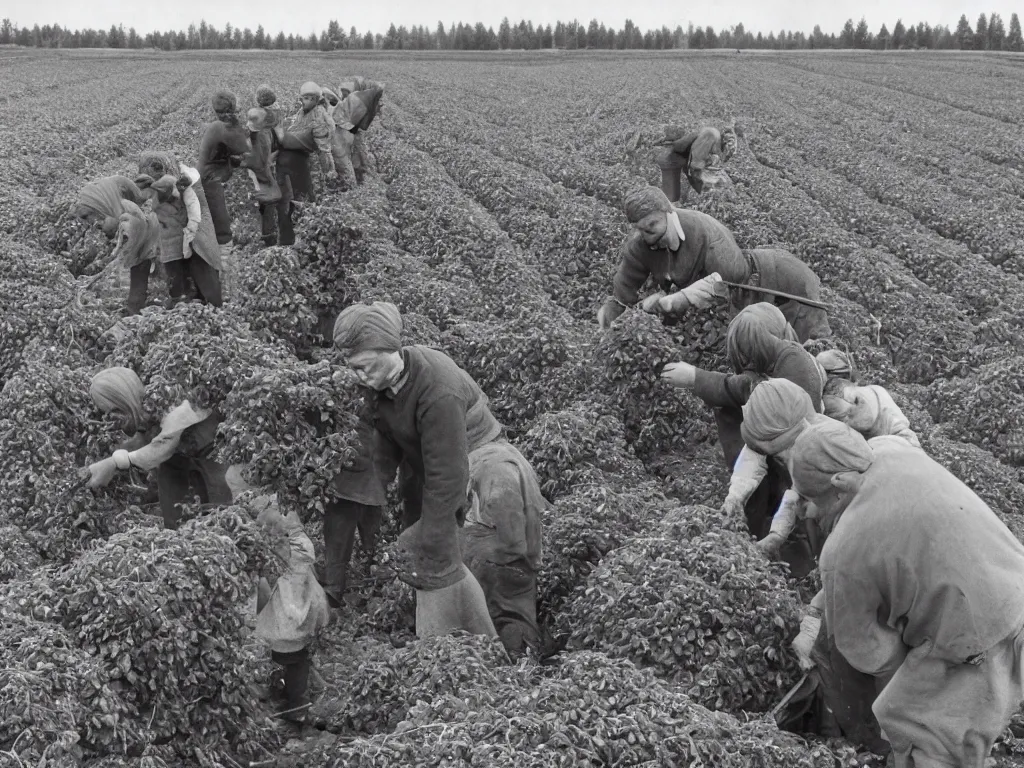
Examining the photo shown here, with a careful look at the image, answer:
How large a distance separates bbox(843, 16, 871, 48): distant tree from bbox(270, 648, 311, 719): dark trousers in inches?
3759

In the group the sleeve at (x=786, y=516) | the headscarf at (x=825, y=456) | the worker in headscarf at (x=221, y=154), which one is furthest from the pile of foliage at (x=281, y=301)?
the headscarf at (x=825, y=456)

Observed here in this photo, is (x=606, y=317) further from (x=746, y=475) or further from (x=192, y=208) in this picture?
(x=192, y=208)

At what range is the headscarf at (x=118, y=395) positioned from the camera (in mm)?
5336

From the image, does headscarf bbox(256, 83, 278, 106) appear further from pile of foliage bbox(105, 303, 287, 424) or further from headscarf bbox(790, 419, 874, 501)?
headscarf bbox(790, 419, 874, 501)

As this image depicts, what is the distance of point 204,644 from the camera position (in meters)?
4.04

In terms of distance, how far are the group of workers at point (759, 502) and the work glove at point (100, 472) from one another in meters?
0.01

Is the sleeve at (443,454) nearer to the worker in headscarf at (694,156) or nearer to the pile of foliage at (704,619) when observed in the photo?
the pile of foliage at (704,619)

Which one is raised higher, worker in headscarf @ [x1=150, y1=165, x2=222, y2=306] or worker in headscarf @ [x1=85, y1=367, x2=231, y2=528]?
worker in headscarf @ [x1=150, y1=165, x2=222, y2=306]

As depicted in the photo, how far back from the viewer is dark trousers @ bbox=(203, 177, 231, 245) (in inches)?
451

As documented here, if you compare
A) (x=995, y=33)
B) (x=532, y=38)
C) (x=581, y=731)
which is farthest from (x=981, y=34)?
(x=581, y=731)

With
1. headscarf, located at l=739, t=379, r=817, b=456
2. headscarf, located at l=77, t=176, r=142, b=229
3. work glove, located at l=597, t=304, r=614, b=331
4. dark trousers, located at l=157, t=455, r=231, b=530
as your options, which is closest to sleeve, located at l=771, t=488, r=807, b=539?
headscarf, located at l=739, t=379, r=817, b=456

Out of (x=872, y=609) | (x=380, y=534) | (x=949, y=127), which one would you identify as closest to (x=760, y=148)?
(x=949, y=127)

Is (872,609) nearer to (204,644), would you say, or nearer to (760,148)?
(204,644)

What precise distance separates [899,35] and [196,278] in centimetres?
9364
